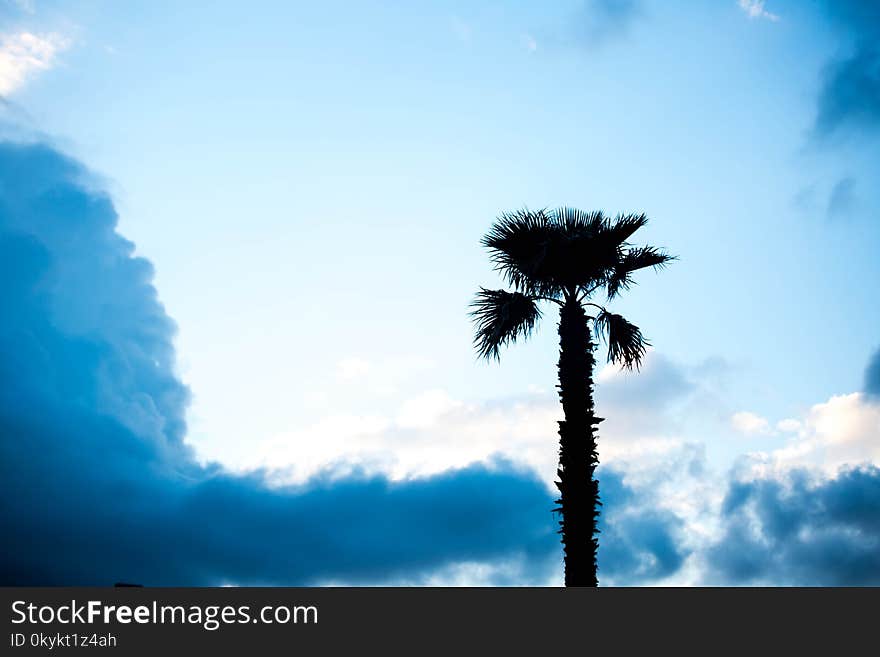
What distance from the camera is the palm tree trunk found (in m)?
15.8

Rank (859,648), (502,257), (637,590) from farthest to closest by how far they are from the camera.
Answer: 1. (502,257)
2. (637,590)
3. (859,648)

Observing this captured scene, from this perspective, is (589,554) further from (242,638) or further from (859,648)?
(242,638)

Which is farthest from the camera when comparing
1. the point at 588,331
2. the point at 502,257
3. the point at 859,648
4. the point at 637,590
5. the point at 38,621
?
the point at 502,257

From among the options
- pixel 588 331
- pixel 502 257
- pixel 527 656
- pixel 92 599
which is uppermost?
pixel 502 257

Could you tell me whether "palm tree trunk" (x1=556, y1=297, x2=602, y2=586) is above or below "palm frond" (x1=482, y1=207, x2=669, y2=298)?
below

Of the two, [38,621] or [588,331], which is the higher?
[588,331]

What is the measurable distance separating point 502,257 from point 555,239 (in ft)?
5.76

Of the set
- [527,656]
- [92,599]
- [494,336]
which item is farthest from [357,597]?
[494,336]

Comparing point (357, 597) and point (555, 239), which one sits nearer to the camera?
point (357, 597)

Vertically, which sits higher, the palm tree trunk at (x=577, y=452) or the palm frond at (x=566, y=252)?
the palm frond at (x=566, y=252)

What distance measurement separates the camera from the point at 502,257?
1967 centimetres

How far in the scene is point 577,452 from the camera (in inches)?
654

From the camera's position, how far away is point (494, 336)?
18844 millimetres

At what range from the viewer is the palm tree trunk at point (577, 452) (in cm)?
1579
